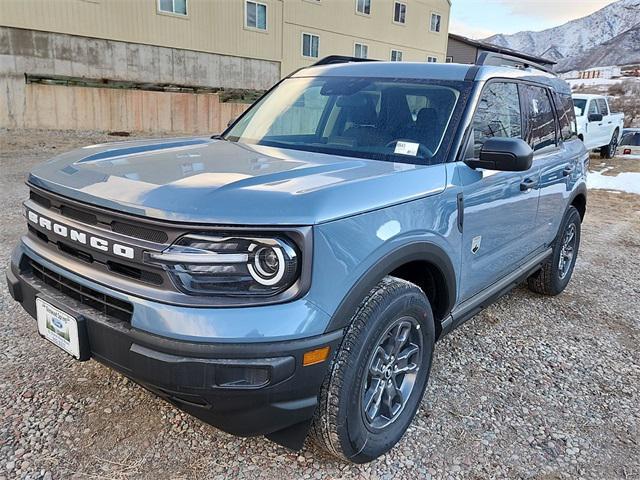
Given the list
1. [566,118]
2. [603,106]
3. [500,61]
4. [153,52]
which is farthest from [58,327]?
[153,52]

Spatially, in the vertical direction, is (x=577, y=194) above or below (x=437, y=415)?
above

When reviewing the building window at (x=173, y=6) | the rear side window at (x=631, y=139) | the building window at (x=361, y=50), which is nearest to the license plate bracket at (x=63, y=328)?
the rear side window at (x=631, y=139)

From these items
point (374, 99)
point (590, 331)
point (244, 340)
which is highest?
point (374, 99)

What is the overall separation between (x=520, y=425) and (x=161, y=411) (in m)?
1.88

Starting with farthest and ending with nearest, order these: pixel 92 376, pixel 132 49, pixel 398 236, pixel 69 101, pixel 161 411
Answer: pixel 132 49, pixel 69 101, pixel 92 376, pixel 161 411, pixel 398 236

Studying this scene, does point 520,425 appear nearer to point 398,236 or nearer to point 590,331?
point 398,236

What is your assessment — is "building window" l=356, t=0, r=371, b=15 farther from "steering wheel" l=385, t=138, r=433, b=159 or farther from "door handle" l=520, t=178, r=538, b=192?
"steering wheel" l=385, t=138, r=433, b=159

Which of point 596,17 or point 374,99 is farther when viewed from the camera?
point 596,17

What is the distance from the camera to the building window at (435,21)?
2986 cm

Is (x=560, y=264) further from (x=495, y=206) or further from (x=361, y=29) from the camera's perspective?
(x=361, y=29)

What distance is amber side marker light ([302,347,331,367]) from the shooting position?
1818 millimetres

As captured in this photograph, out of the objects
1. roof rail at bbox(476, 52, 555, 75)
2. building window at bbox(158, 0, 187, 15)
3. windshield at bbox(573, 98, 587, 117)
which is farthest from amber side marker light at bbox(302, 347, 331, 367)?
building window at bbox(158, 0, 187, 15)

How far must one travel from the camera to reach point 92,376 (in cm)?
288

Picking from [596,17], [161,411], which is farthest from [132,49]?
[596,17]
